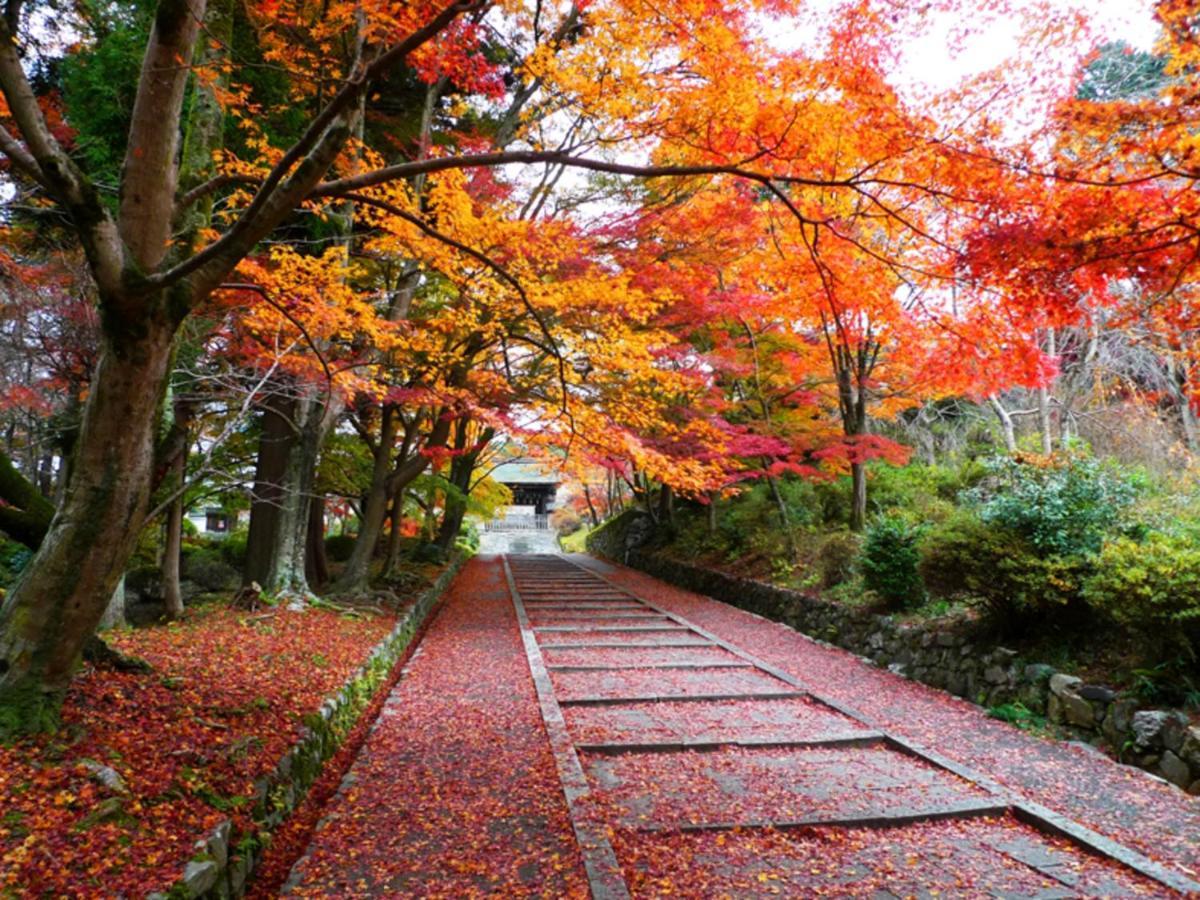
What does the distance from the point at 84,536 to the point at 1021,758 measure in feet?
20.8

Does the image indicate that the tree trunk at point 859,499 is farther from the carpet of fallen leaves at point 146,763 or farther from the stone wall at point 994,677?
the carpet of fallen leaves at point 146,763

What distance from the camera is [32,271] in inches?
306

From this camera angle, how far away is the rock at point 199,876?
2562 millimetres

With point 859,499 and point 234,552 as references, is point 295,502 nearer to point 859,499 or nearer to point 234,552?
point 234,552

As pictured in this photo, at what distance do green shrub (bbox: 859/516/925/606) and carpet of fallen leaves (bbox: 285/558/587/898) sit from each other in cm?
449

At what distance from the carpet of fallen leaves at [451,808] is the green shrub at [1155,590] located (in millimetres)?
4302

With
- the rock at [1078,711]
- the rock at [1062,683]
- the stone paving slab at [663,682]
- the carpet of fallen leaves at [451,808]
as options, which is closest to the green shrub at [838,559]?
the stone paving slab at [663,682]

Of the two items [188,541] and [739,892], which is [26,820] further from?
[188,541]

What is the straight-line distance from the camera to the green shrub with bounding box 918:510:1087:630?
→ 18.1ft

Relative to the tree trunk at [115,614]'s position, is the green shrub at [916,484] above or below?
above

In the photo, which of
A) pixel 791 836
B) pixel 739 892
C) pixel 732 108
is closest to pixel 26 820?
pixel 739 892

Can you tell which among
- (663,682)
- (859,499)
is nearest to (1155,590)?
(663,682)

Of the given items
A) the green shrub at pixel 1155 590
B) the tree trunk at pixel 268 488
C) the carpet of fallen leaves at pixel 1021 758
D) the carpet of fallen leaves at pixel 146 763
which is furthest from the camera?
the tree trunk at pixel 268 488

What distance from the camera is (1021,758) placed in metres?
4.73
